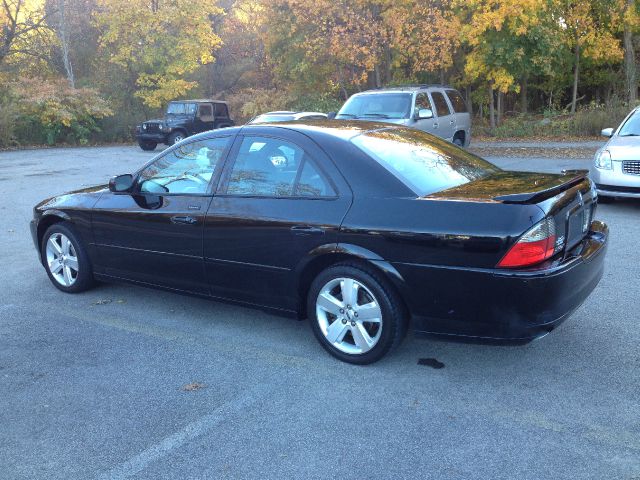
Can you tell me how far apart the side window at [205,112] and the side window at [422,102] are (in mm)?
14262

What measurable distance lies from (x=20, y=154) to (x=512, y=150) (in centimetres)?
1863

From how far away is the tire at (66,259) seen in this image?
5.65 m

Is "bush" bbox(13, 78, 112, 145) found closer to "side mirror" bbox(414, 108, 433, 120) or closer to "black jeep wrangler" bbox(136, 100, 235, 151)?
"black jeep wrangler" bbox(136, 100, 235, 151)

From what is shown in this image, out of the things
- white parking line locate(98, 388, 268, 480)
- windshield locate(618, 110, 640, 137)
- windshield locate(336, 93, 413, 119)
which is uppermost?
windshield locate(336, 93, 413, 119)

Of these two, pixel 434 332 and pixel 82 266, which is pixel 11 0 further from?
pixel 434 332

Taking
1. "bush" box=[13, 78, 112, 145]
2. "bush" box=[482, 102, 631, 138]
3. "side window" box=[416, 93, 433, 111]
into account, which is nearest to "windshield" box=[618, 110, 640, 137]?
"side window" box=[416, 93, 433, 111]

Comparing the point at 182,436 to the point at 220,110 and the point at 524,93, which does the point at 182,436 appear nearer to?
the point at 220,110

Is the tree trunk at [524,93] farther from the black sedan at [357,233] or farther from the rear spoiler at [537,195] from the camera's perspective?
the rear spoiler at [537,195]

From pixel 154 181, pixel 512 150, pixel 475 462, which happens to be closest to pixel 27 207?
pixel 154 181

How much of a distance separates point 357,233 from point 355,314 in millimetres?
537

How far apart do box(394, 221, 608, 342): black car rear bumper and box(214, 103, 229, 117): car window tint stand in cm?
2415

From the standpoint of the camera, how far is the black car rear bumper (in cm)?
352

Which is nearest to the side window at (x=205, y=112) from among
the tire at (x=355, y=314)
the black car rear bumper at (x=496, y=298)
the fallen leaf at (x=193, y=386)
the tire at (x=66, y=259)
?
the tire at (x=66, y=259)

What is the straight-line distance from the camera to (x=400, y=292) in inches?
151
